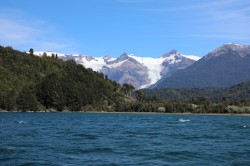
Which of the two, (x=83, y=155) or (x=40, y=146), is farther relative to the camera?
(x=40, y=146)

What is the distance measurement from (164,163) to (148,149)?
41.9 feet

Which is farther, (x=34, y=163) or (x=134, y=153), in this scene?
(x=134, y=153)

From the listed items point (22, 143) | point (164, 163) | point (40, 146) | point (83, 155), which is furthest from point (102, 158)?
point (22, 143)

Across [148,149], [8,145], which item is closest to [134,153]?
[148,149]

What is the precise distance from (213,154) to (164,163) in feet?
36.3

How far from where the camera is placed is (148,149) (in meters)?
69.1

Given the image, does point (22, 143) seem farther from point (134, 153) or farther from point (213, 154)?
point (213, 154)

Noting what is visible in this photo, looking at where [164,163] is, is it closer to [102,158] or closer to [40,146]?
[102,158]

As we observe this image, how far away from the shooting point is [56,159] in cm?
5756

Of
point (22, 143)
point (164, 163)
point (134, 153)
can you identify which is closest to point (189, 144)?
point (134, 153)

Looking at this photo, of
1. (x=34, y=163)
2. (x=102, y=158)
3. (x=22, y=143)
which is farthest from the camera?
(x=22, y=143)

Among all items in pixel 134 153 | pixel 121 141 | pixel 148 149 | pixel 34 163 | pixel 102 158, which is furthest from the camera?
pixel 121 141

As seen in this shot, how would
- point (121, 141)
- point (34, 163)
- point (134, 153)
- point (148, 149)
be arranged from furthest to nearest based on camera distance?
1. point (121, 141)
2. point (148, 149)
3. point (134, 153)
4. point (34, 163)

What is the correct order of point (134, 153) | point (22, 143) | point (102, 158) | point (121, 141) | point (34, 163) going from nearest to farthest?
point (34, 163) < point (102, 158) < point (134, 153) < point (22, 143) < point (121, 141)
